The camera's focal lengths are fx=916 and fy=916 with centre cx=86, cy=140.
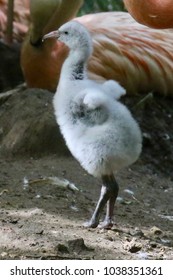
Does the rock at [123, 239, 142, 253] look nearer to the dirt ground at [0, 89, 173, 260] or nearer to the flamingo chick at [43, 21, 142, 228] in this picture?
the dirt ground at [0, 89, 173, 260]

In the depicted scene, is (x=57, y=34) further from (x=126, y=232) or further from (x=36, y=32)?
(x=36, y=32)

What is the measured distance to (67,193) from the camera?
15.1 feet

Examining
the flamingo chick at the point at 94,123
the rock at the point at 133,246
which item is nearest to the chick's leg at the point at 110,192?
the flamingo chick at the point at 94,123

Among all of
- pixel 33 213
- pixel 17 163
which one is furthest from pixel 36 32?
pixel 33 213

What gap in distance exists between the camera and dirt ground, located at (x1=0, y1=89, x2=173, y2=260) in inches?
149

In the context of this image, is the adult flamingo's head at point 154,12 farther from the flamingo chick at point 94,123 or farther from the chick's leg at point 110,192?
the chick's leg at point 110,192

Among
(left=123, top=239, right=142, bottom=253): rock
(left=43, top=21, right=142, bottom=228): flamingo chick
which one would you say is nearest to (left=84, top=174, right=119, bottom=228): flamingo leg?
(left=43, top=21, right=142, bottom=228): flamingo chick

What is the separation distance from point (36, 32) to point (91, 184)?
159 cm

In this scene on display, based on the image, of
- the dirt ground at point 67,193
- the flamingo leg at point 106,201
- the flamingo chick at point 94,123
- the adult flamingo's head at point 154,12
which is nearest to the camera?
the dirt ground at point 67,193

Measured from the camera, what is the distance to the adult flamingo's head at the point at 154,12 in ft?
16.4

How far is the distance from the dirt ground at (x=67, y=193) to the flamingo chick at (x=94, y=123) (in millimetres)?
201

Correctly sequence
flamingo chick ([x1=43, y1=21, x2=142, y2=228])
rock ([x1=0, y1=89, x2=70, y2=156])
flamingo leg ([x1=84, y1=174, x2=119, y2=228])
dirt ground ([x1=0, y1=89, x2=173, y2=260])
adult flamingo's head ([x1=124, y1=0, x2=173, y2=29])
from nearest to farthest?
dirt ground ([x1=0, y1=89, x2=173, y2=260])
flamingo chick ([x1=43, y1=21, x2=142, y2=228])
flamingo leg ([x1=84, y1=174, x2=119, y2=228])
adult flamingo's head ([x1=124, y1=0, x2=173, y2=29])
rock ([x1=0, y1=89, x2=70, y2=156])

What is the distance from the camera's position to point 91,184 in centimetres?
497

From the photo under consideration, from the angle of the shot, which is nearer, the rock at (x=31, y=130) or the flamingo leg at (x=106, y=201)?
the flamingo leg at (x=106, y=201)
